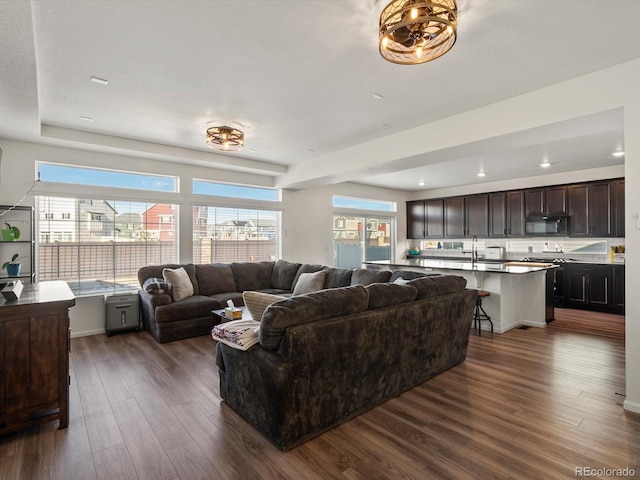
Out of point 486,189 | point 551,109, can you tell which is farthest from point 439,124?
point 486,189

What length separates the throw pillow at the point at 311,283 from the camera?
517 centimetres

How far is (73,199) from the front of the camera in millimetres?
4828

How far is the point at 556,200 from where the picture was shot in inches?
270

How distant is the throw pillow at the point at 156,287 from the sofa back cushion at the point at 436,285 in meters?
3.34

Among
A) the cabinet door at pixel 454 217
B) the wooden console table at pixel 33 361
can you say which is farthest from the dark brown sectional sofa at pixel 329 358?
the cabinet door at pixel 454 217

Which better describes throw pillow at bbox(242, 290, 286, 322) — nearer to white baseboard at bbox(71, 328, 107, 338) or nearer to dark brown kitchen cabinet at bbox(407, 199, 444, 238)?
white baseboard at bbox(71, 328, 107, 338)

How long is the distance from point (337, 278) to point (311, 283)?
411mm

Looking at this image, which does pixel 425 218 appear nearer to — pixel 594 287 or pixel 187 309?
pixel 594 287

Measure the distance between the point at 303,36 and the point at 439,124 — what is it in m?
2.19

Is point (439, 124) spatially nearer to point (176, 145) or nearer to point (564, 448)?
point (564, 448)

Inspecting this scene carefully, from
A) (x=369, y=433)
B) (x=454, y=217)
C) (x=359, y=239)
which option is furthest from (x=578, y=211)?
(x=369, y=433)

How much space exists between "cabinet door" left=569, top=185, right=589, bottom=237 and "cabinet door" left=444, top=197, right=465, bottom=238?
2.24 meters

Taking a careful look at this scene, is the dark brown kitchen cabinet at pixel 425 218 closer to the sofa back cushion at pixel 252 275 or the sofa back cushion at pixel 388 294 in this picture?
the sofa back cushion at pixel 252 275

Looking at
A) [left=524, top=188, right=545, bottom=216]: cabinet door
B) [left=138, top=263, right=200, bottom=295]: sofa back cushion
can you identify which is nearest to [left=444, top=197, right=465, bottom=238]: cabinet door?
[left=524, top=188, right=545, bottom=216]: cabinet door
